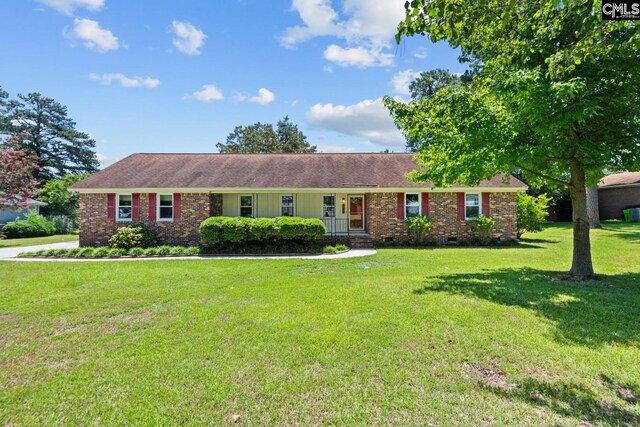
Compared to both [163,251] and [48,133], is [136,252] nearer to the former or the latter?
[163,251]

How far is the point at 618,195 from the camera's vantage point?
26.4m

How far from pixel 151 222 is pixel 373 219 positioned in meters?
10.4

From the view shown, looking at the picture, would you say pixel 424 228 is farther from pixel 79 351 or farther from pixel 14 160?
pixel 14 160

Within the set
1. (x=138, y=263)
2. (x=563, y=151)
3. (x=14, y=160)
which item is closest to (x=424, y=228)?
(x=563, y=151)

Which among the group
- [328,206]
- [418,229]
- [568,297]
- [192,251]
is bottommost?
[568,297]

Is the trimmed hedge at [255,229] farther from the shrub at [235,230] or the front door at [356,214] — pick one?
the front door at [356,214]

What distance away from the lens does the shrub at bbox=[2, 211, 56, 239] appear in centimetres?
2152

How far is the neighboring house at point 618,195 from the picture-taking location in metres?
25.2

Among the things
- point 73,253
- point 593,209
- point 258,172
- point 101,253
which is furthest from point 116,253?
point 593,209

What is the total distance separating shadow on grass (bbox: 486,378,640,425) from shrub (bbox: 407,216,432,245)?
11.8 meters

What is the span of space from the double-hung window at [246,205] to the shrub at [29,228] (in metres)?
16.6

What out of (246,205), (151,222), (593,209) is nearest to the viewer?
(151,222)

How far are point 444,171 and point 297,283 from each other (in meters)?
4.49

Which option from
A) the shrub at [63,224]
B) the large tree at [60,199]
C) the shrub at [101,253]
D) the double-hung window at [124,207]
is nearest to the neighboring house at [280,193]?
the double-hung window at [124,207]
